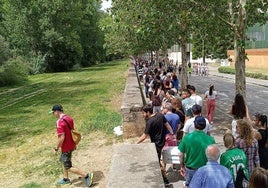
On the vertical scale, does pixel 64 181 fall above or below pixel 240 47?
below

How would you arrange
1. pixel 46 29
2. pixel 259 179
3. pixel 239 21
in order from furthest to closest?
1. pixel 46 29
2. pixel 239 21
3. pixel 259 179

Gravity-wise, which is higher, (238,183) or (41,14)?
(41,14)

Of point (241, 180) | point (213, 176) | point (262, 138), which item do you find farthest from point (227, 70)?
point (213, 176)

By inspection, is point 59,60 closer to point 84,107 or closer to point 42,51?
point 42,51

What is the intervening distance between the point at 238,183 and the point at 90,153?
6.53 metres

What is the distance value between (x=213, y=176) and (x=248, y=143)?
1.44m

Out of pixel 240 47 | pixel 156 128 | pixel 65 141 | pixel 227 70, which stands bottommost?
pixel 227 70

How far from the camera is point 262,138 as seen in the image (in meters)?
6.64

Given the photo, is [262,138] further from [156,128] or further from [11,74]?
[11,74]

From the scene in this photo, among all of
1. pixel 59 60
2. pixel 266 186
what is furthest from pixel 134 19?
pixel 59 60

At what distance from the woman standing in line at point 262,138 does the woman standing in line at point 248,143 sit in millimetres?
433

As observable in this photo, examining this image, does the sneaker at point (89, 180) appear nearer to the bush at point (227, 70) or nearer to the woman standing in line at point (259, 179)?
the woman standing in line at point (259, 179)

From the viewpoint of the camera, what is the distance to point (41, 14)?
62094 mm

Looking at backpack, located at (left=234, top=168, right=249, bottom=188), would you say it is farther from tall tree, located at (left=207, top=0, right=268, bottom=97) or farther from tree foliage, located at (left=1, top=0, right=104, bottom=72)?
tree foliage, located at (left=1, top=0, right=104, bottom=72)
